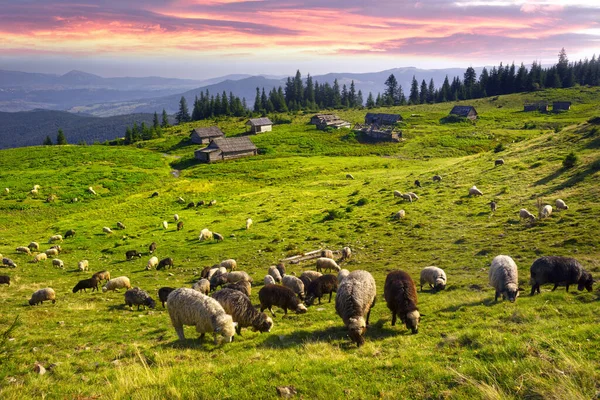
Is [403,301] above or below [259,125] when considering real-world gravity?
below

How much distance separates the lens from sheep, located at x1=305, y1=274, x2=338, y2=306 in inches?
794

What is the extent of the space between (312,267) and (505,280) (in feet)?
42.9

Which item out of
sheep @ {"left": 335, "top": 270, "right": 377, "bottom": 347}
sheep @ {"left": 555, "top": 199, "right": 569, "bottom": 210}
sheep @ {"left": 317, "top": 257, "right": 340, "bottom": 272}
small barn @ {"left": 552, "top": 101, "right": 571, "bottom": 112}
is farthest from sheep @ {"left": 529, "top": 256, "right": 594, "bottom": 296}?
small barn @ {"left": 552, "top": 101, "right": 571, "bottom": 112}

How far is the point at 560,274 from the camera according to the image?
1593 centimetres

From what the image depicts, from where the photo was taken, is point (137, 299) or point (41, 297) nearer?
point (137, 299)

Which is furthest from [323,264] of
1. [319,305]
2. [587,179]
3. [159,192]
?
[159,192]

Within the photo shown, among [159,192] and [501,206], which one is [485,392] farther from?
[159,192]

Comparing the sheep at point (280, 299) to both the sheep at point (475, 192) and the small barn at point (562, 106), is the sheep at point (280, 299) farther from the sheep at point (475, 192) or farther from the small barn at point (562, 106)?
the small barn at point (562, 106)

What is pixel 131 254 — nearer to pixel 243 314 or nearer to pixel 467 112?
pixel 243 314

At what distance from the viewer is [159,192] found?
62250 millimetres

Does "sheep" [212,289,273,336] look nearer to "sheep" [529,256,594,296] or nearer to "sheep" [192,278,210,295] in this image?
"sheep" [192,278,210,295]

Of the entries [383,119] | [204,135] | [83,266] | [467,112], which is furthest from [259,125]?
[83,266]

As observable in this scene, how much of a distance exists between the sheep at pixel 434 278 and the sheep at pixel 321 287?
15.6ft

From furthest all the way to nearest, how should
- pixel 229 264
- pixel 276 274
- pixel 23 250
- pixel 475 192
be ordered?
pixel 475 192, pixel 23 250, pixel 229 264, pixel 276 274
